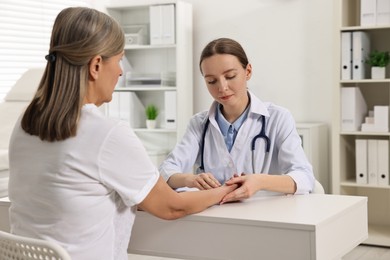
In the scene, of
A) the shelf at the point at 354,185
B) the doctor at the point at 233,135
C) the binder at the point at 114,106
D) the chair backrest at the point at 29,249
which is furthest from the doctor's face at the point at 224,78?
the binder at the point at 114,106

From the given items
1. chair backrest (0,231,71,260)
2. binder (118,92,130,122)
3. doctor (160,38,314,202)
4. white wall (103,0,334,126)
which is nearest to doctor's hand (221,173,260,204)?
doctor (160,38,314,202)

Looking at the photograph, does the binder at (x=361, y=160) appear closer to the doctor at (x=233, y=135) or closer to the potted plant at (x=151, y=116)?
the potted plant at (x=151, y=116)

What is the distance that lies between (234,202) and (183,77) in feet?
10.9

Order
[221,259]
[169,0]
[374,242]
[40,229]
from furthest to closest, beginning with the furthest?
[169,0] → [374,242] → [221,259] → [40,229]

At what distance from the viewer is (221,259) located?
180 centimetres

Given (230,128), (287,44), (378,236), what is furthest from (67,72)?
(287,44)

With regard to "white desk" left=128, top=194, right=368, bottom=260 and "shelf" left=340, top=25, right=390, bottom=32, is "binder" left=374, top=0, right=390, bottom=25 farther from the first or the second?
"white desk" left=128, top=194, right=368, bottom=260

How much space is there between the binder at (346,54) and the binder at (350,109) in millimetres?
99

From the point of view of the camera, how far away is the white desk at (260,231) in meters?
1.70

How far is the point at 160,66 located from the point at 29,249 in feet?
13.9

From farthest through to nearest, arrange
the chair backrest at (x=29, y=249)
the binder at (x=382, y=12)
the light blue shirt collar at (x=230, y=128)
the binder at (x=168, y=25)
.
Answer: the binder at (x=168, y=25), the binder at (x=382, y=12), the light blue shirt collar at (x=230, y=128), the chair backrest at (x=29, y=249)

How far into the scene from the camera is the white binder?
4199 millimetres

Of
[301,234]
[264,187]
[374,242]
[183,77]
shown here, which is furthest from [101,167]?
[183,77]

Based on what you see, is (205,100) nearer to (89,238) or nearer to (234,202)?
(234,202)
